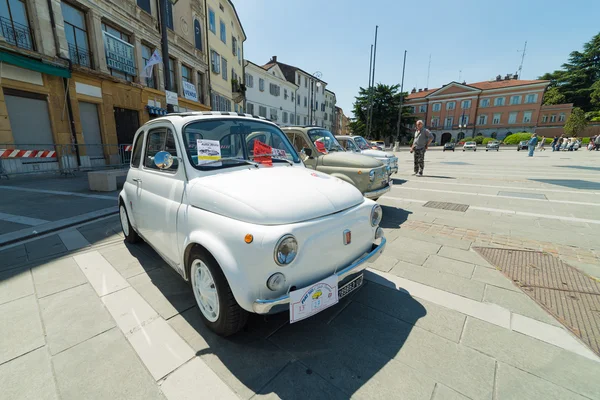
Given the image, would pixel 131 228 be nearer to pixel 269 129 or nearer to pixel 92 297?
pixel 92 297

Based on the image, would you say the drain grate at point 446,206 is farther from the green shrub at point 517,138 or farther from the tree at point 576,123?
the tree at point 576,123

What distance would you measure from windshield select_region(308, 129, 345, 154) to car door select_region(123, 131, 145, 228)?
3.42m

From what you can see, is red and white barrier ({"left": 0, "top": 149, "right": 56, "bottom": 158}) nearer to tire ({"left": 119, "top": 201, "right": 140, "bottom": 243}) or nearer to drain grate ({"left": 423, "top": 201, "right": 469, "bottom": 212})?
tire ({"left": 119, "top": 201, "right": 140, "bottom": 243})

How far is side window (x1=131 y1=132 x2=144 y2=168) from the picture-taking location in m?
3.52

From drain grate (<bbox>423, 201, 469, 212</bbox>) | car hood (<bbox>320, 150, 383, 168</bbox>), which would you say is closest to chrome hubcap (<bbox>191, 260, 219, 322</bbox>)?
car hood (<bbox>320, 150, 383, 168</bbox>)

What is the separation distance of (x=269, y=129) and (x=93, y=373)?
284cm

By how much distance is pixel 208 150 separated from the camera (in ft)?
8.45

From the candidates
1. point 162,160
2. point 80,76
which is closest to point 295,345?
point 162,160

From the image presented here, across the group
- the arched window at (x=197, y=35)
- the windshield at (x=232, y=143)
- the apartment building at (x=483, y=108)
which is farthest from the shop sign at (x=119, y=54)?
the apartment building at (x=483, y=108)

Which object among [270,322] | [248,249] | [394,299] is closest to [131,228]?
[270,322]

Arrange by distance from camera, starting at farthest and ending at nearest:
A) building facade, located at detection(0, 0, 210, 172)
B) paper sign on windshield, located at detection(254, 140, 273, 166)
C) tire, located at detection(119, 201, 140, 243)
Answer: building facade, located at detection(0, 0, 210, 172), tire, located at detection(119, 201, 140, 243), paper sign on windshield, located at detection(254, 140, 273, 166)

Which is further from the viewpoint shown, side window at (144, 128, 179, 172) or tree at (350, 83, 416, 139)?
tree at (350, 83, 416, 139)

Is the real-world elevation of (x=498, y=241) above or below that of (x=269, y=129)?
below

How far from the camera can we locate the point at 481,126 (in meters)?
61.1
